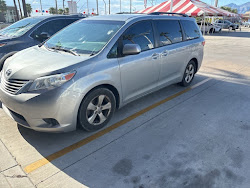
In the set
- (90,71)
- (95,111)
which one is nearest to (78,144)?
(95,111)

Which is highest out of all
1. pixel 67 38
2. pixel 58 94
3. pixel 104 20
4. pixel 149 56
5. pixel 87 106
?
pixel 104 20

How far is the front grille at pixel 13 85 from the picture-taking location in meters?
2.88

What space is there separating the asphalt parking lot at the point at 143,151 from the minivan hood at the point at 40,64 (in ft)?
3.31

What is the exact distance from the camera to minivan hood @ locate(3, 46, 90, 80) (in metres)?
2.89

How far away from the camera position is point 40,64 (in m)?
3.07

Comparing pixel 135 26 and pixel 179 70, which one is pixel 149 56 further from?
pixel 179 70

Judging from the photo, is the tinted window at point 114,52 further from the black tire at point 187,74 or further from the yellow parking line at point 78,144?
the black tire at point 187,74

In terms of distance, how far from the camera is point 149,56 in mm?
3971

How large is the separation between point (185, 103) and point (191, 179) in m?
2.35

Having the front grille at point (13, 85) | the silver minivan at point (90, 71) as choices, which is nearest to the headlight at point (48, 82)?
the silver minivan at point (90, 71)

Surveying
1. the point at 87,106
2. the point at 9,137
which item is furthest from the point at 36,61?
the point at 9,137

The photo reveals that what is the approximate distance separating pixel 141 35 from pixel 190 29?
2014 mm

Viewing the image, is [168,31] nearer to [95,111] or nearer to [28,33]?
[95,111]

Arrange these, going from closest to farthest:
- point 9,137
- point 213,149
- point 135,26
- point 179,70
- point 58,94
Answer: point 58,94 < point 213,149 < point 9,137 < point 135,26 < point 179,70
